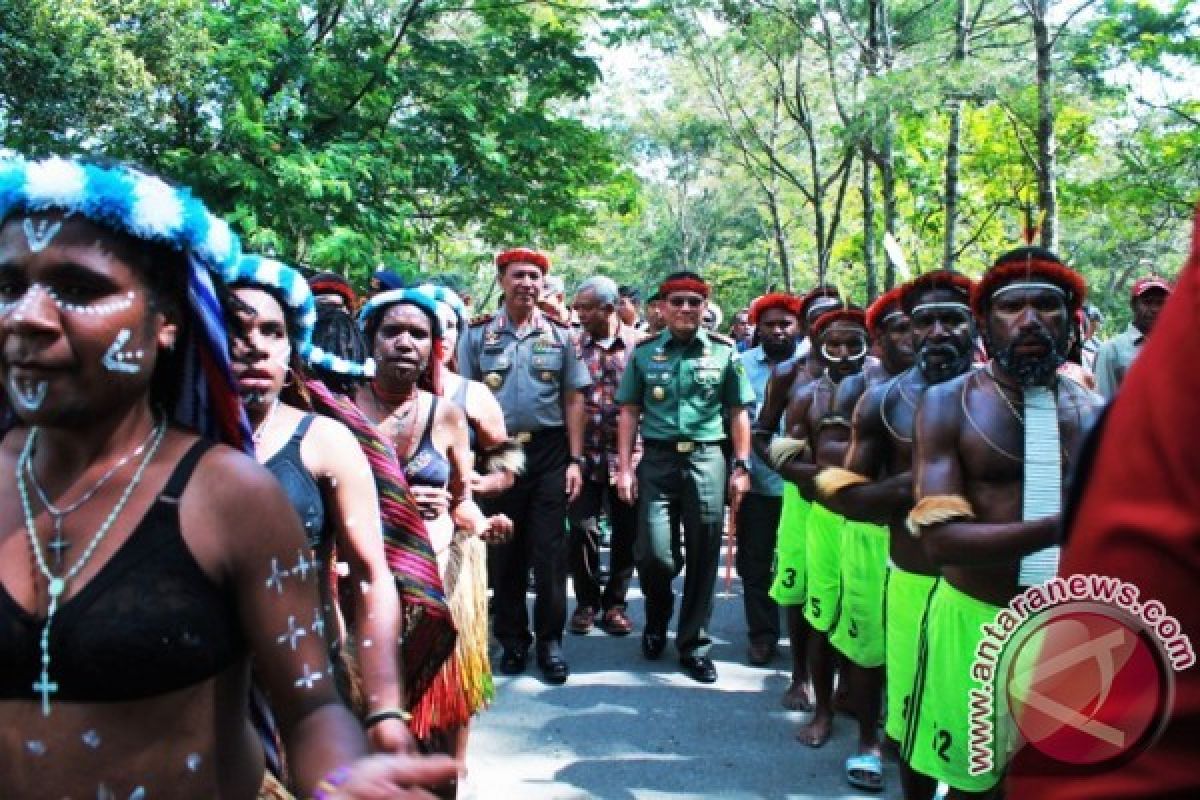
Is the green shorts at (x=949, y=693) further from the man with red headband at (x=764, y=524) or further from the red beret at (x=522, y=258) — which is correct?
the red beret at (x=522, y=258)

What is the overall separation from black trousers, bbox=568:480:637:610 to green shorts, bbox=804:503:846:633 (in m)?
2.26

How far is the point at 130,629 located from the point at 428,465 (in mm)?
2500

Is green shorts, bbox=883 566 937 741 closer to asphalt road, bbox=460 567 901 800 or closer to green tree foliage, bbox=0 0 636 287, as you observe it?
asphalt road, bbox=460 567 901 800

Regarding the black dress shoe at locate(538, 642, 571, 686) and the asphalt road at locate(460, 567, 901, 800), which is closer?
the asphalt road at locate(460, 567, 901, 800)

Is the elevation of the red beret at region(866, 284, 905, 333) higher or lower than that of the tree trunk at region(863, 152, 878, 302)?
lower

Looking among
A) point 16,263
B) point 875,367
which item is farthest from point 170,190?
point 875,367

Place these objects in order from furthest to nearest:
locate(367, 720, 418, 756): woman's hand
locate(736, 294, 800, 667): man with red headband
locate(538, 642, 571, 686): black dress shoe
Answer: locate(736, 294, 800, 667): man with red headband
locate(538, 642, 571, 686): black dress shoe
locate(367, 720, 418, 756): woman's hand

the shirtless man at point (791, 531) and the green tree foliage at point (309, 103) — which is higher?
the green tree foliage at point (309, 103)

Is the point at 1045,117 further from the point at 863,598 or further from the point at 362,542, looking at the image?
the point at 362,542

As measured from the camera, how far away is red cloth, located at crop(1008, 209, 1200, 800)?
0.93m

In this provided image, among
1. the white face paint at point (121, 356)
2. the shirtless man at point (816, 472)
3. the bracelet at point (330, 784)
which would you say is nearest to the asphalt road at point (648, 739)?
the shirtless man at point (816, 472)

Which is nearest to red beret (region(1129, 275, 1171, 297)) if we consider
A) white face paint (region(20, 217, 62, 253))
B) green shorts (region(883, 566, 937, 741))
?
green shorts (region(883, 566, 937, 741))

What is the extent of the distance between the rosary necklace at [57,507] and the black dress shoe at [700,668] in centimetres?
520

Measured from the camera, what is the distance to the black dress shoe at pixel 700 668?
6562 millimetres
